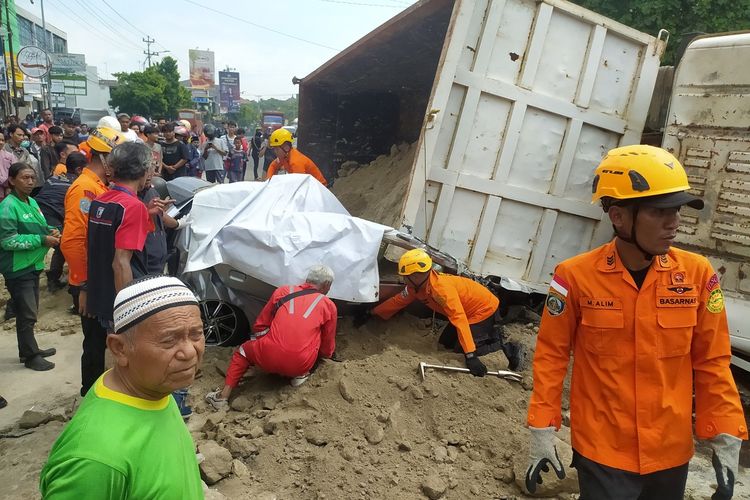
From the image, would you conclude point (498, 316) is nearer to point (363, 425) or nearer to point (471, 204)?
point (471, 204)

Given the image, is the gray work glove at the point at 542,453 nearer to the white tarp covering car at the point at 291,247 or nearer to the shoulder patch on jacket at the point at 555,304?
the shoulder patch on jacket at the point at 555,304

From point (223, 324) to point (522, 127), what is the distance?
3.09 meters

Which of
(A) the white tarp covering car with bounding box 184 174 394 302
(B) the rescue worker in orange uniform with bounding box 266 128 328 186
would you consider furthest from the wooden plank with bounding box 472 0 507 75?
(B) the rescue worker in orange uniform with bounding box 266 128 328 186

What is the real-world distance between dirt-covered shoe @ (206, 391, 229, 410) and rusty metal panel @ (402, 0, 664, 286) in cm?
194

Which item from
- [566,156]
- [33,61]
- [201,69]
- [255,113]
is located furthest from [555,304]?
[255,113]

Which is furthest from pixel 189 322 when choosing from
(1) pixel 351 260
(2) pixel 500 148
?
(2) pixel 500 148

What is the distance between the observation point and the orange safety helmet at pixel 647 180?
1890mm

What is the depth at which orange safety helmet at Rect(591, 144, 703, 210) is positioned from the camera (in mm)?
1890

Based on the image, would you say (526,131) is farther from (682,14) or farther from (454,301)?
(682,14)

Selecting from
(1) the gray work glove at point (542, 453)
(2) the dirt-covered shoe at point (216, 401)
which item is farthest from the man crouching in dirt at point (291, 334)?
(1) the gray work glove at point (542, 453)

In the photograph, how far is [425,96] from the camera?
7.27 m

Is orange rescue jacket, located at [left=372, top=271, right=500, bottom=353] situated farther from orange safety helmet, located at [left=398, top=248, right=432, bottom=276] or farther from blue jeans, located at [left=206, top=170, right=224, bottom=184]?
blue jeans, located at [left=206, top=170, right=224, bottom=184]

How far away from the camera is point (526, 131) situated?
4.66m

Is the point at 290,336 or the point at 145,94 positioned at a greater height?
the point at 145,94
